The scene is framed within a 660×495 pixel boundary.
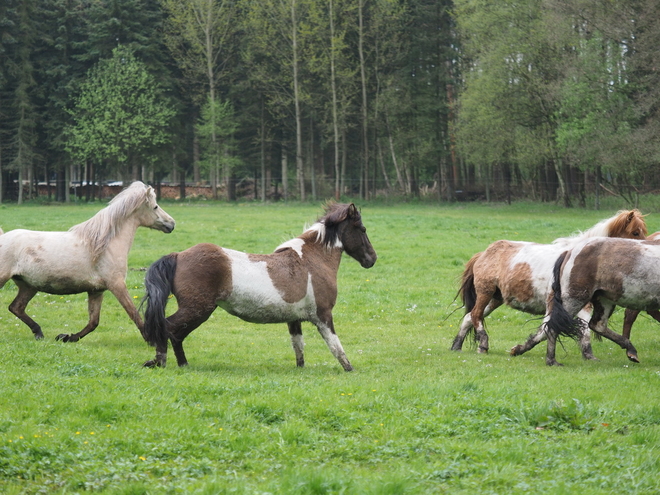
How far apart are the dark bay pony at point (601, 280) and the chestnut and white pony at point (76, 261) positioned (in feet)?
17.9

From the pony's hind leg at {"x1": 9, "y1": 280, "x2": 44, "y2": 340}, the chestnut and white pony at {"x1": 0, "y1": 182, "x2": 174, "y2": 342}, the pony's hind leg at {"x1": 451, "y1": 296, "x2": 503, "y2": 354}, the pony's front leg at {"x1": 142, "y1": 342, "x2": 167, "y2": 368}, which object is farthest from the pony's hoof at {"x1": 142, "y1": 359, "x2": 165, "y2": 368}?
the pony's hind leg at {"x1": 451, "y1": 296, "x2": 503, "y2": 354}

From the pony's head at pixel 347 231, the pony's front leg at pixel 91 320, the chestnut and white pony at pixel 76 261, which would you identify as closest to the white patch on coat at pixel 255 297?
the pony's head at pixel 347 231

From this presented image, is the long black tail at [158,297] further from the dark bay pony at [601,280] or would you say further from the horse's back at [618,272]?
the horse's back at [618,272]

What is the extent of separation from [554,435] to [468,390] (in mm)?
1584

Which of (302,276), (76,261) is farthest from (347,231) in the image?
(76,261)

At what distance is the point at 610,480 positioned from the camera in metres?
5.24

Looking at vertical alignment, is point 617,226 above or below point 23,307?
above

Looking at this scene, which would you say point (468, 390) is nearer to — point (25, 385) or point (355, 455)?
point (355, 455)

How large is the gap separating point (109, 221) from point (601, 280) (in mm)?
6643

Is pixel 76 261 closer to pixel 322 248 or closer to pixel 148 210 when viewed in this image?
pixel 148 210

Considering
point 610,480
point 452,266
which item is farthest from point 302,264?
point 452,266

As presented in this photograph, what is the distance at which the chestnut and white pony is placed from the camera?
10.5 metres

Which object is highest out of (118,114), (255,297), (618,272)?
(118,114)

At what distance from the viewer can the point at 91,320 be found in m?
10.8
